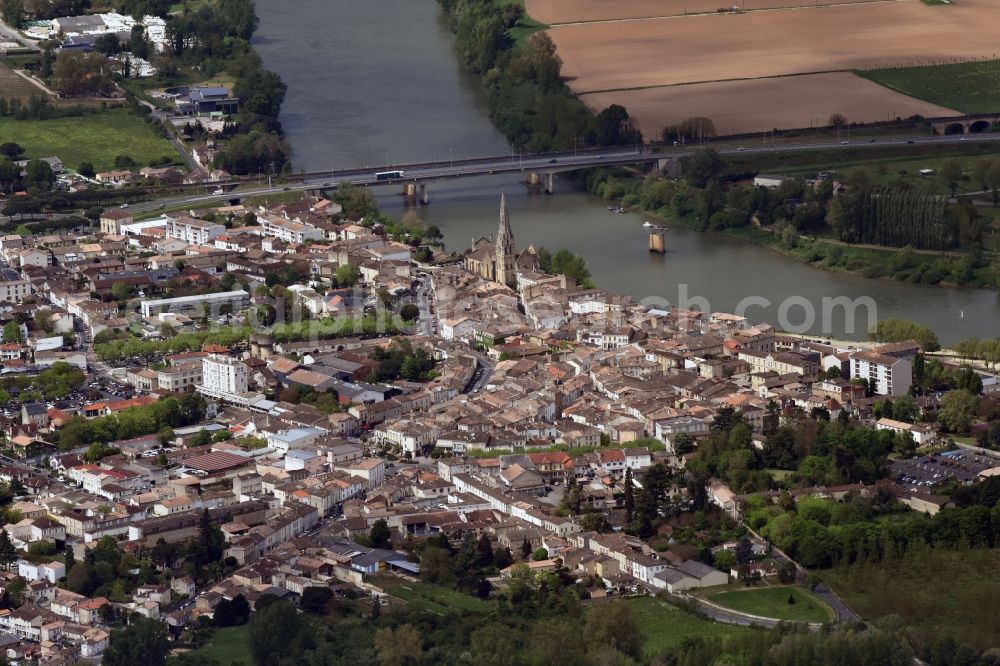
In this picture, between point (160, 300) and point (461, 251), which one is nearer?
point (160, 300)

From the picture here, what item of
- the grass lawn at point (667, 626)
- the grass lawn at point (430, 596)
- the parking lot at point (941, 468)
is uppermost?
the parking lot at point (941, 468)

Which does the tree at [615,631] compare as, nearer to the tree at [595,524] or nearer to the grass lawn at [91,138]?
the tree at [595,524]

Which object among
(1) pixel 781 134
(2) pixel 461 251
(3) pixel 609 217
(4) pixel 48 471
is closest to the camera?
(4) pixel 48 471

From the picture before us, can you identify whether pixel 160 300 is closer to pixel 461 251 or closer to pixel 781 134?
pixel 461 251

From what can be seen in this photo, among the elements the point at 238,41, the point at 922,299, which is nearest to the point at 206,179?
the point at 238,41

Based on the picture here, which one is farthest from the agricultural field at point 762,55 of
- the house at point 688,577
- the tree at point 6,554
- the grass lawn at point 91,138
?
the tree at point 6,554

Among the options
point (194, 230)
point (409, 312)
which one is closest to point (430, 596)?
point (409, 312)

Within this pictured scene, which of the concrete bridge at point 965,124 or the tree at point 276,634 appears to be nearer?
the tree at point 276,634
